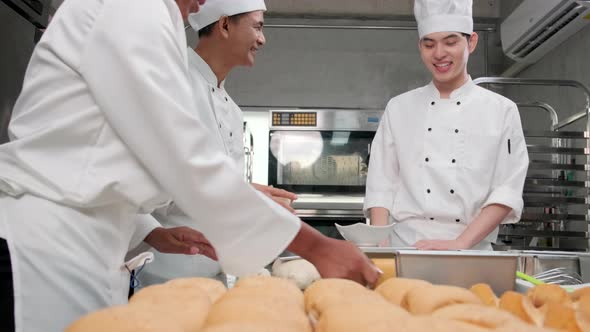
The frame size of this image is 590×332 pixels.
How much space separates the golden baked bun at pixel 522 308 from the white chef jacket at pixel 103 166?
13.9 inches

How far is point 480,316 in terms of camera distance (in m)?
0.57

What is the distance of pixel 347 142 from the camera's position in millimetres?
3980

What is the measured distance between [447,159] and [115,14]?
1525 millimetres

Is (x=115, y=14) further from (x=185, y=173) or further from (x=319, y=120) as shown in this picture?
(x=319, y=120)

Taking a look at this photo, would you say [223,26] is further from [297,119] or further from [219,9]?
[297,119]

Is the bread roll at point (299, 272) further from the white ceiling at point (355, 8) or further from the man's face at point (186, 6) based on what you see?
the white ceiling at point (355, 8)

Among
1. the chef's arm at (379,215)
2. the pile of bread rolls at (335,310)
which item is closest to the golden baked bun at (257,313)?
the pile of bread rolls at (335,310)

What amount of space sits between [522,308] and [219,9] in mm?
1749

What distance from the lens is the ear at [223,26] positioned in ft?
7.24

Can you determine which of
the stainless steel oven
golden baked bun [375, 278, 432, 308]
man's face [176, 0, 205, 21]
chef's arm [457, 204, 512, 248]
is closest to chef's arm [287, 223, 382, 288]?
golden baked bun [375, 278, 432, 308]

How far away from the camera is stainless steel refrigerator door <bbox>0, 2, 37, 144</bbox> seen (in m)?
2.17

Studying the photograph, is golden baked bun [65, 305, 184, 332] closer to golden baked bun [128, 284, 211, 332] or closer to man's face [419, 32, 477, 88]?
golden baked bun [128, 284, 211, 332]

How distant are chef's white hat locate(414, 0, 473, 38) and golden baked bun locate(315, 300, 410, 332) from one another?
5.80ft

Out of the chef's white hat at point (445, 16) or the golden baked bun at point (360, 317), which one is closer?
the golden baked bun at point (360, 317)
